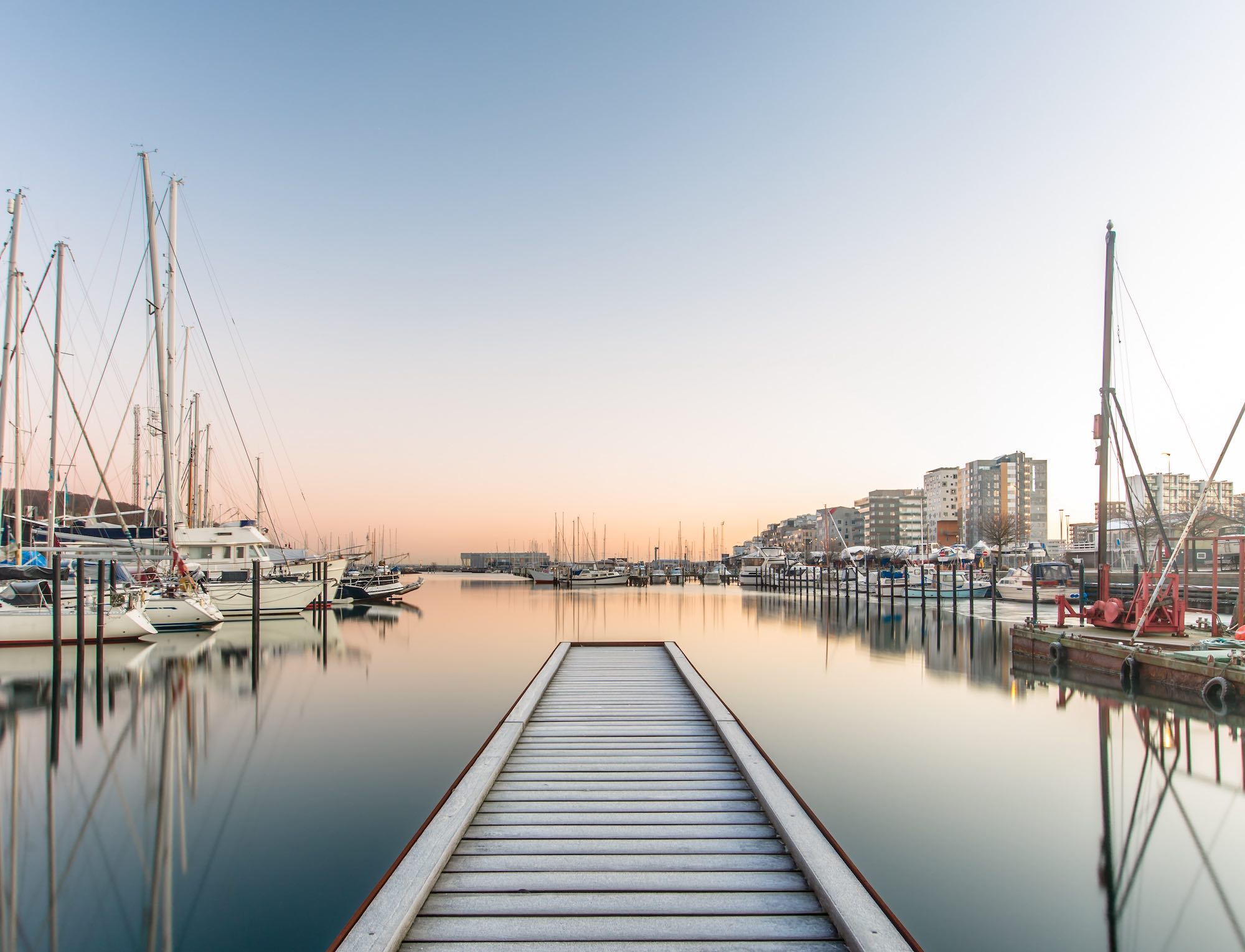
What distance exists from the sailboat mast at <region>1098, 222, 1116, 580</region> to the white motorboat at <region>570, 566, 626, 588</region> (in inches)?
2487

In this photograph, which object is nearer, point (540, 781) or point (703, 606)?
point (540, 781)

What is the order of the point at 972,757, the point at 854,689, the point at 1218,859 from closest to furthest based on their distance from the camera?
the point at 1218,859 → the point at 972,757 → the point at 854,689

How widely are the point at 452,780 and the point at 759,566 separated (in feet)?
328

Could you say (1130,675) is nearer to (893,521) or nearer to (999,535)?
(999,535)

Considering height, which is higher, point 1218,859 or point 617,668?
point 617,668

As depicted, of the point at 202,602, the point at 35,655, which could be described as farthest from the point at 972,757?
the point at 202,602

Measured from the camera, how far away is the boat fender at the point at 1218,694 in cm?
1510

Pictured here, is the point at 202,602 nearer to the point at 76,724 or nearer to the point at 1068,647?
the point at 76,724

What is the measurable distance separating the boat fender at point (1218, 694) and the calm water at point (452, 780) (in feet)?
1.77

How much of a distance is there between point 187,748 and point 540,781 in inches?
362

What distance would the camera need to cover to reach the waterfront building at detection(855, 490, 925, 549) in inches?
6786

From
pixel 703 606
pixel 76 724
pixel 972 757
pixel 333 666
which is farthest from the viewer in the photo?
pixel 703 606

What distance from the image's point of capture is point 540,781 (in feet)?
24.1

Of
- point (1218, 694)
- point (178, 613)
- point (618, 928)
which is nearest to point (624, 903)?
point (618, 928)
